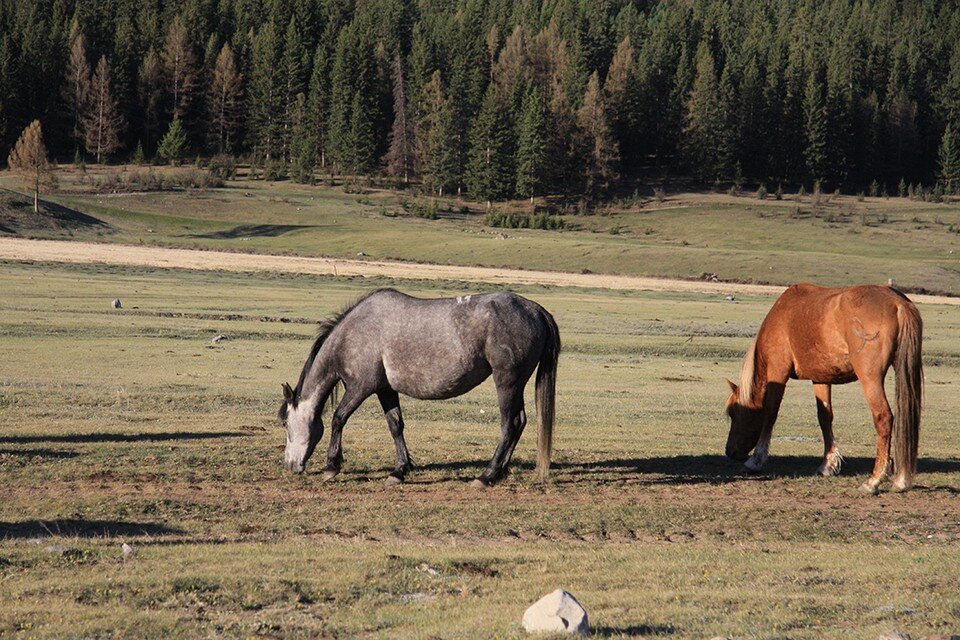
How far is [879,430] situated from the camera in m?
13.5

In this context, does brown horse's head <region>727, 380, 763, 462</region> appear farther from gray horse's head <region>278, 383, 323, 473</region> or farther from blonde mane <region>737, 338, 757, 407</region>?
gray horse's head <region>278, 383, 323, 473</region>

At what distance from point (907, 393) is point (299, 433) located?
24.4 ft

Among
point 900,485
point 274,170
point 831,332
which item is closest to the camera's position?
point 900,485

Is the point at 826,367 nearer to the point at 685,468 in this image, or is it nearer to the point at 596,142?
the point at 685,468

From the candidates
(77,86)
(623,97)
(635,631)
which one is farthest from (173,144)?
(635,631)

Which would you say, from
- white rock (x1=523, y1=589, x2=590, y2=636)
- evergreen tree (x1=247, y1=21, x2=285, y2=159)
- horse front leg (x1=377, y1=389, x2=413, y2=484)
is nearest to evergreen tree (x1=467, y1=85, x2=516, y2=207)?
evergreen tree (x1=247, y1=21, x2=285, y2=159)

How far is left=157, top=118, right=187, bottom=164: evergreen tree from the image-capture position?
113188 millimetres

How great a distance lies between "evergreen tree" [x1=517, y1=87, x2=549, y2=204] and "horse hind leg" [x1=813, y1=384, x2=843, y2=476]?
88686 mm

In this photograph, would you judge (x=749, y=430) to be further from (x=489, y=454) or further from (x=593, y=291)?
→ (x=593, y=291)

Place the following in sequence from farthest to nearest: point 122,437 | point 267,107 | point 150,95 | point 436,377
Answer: point 150,95
point 267,107
point 122,437
point 436,377

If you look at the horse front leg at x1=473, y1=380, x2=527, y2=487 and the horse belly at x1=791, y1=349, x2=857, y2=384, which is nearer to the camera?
the horse front leg at x1=473, y1=380, x2=527, y2=487

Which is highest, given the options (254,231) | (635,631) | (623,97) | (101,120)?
(623,97)

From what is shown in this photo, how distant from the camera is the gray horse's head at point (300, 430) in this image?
1355cm

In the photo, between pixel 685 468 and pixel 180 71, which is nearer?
pixel 685 468
